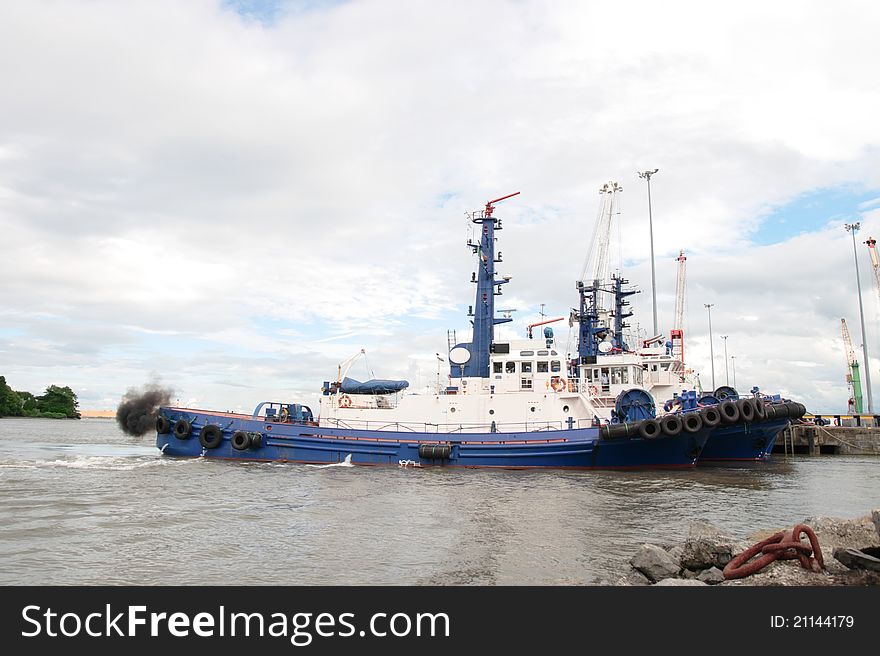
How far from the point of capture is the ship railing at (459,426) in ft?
79.2

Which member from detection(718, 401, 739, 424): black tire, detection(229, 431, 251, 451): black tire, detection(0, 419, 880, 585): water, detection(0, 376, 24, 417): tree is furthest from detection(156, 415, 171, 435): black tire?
detection(0, 376, 24, 417): tree

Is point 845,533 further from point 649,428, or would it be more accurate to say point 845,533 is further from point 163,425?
point 163,425

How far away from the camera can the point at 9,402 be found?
96.6 m

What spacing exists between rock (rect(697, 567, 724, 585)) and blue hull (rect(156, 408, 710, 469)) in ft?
48.6

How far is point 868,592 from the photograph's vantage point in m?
5.41

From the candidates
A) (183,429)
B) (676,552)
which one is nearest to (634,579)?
(676,552)

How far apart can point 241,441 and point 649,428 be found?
1674 cm

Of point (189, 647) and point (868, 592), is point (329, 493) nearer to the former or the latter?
point (189, 647)

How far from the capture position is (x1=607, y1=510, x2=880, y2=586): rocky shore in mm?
6555

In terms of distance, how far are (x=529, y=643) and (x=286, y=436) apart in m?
21.8

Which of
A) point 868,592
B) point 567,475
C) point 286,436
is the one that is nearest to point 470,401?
point 567,475

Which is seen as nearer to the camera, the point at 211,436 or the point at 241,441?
the point at 241,441

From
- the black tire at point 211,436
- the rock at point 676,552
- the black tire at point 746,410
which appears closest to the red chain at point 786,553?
the rock at point 676,552

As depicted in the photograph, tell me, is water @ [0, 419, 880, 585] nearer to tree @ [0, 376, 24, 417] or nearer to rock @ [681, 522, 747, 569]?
rock @ [681, 522, 747, 569]
